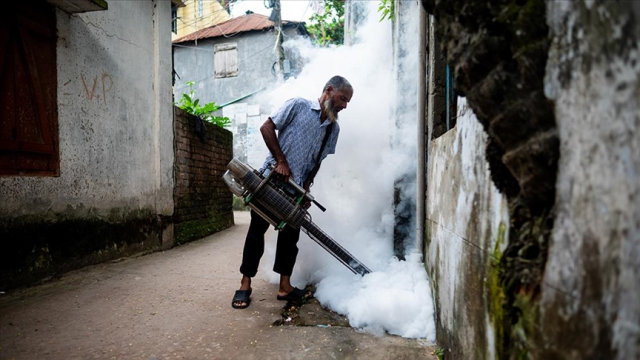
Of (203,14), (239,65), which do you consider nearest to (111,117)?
(239,65)

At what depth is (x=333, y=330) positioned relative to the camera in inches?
92.2

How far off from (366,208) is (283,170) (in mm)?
1375

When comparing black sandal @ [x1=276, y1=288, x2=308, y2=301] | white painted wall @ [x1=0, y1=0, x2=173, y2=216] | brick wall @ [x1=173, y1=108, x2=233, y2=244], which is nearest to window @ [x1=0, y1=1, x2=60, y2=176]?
white painted wall @ [x1=0, y1=0, x2=173, y2=216]

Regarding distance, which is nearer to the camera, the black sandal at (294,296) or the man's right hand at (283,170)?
the man's right hand at (283,170)

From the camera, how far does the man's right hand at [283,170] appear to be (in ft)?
9.20

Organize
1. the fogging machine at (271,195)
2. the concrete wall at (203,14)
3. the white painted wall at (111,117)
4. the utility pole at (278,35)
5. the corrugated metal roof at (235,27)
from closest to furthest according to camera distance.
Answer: the fogging machine at (271,195), the white painted wall at (111,117), the utility pole at (278,35), the corrugated metal roof at (235,27), the concrete wall at (203,14)

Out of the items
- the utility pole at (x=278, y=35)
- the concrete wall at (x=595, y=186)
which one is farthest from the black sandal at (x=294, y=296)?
the utility pole at (x=278, y=35)

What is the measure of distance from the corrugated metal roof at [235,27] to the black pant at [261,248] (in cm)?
1468

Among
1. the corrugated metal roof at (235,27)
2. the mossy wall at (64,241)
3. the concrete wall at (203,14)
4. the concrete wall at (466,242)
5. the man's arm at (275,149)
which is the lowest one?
the mossy wall at (64,241)

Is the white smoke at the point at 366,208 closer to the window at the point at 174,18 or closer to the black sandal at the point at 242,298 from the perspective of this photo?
the black sandal at the point at 242,298

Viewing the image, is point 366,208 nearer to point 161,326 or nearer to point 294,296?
point 294,296

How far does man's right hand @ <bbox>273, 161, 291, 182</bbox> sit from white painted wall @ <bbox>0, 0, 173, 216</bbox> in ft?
7.28

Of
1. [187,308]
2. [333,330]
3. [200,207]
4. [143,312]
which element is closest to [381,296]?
[333,330]

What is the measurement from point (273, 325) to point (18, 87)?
9.66ft
